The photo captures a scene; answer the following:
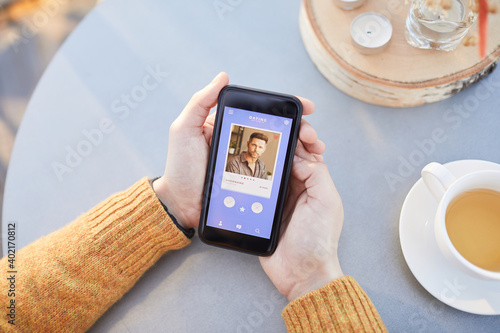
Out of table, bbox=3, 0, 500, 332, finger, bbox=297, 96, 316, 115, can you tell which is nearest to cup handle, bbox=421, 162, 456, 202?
table, bbox=3, 0, 500, 332

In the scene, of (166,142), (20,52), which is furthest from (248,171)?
(20,52)

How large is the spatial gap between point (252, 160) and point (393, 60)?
14.0 inches

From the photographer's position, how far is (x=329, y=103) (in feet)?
2.83

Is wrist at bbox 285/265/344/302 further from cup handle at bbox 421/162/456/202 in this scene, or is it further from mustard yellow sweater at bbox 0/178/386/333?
cup handle at bbox 421/162/456/202

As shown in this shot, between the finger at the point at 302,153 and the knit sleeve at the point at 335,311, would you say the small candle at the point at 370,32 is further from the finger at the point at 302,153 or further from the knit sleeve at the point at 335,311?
the knit sleeve at the point at 335,311

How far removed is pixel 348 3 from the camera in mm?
780

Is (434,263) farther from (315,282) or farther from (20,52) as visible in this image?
(20,52)

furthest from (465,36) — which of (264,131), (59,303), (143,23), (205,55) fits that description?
(59,303)

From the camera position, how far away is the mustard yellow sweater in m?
0.71

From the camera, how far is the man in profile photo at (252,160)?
2.39 feet

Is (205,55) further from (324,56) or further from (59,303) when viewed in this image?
(59,303)

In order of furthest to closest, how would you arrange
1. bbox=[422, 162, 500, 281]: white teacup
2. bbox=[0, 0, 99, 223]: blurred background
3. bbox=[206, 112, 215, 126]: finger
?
bbox=[0, 0, 99, 223]: blurred background < bbox=[206, 112, 215, 126]: finger < bbox=[422, 162, 500, 281]: white teacup

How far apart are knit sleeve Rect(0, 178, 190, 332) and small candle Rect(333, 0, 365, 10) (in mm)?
545

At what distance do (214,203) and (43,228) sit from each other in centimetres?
42
